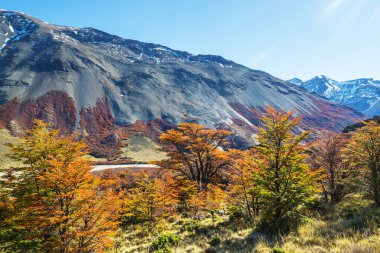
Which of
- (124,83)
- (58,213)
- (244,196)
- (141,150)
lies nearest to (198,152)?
(244,196)

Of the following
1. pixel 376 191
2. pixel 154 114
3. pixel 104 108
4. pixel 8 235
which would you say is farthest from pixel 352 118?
pixel 8 235

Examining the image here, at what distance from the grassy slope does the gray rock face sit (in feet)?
270

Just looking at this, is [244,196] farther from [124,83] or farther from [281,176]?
[124,83]

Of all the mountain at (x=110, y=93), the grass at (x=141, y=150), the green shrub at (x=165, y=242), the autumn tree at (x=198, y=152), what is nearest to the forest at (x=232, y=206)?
the green shrub at (x=165, y=242)

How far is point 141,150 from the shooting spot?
8006 cm

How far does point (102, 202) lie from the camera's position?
11.7 m

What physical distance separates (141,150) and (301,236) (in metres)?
72.4

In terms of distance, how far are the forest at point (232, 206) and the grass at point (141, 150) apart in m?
54.7

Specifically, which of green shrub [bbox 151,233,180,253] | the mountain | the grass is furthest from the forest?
the mountain

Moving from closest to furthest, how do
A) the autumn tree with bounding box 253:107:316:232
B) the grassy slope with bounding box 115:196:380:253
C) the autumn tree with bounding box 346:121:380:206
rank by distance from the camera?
the grassy slope with bounding box 115:196:380:253
the autumn tree with bounding box 253:107:316:232
the autumn tree with bounding box 346:121:380:206

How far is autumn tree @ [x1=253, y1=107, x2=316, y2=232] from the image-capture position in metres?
12.1

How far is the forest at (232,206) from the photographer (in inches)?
404

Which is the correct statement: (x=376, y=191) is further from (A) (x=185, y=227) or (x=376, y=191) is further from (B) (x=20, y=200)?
(B) (x=20, y=200)

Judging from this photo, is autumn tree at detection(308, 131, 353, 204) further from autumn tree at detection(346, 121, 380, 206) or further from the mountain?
the mountain
